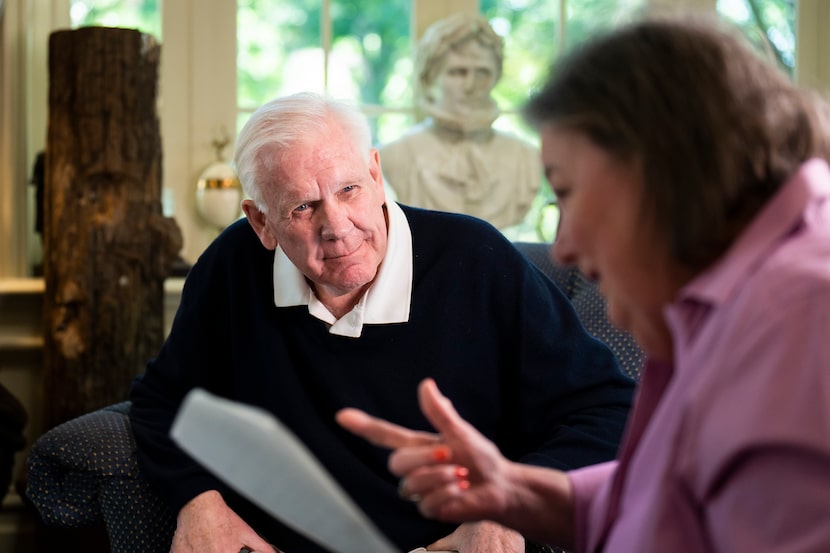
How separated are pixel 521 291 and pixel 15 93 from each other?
2325mm

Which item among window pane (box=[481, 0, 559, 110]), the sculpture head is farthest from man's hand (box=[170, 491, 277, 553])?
window pane (box=[481, 0, 559, 110])

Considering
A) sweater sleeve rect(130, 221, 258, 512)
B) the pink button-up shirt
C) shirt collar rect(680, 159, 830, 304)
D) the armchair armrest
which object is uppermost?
shirt collar rect(680, 159, 830, 304)

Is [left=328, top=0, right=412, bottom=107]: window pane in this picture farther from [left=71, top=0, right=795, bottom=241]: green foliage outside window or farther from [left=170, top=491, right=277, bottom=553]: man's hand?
[left=170, top=491, right=277, bottom=553]: man's hand

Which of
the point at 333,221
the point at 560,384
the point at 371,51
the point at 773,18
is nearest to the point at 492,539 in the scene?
the point at 560,384

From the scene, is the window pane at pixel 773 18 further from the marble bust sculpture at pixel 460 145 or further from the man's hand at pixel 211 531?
the man's hand at pixel 211 531

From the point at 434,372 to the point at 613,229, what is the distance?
1047 mm

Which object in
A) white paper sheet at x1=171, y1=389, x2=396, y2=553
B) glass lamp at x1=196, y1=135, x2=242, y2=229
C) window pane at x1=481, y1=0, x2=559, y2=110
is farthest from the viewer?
window pane at x1=481, y1=0, x2=559, y2=110

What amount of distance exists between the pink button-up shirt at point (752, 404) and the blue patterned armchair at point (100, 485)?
1.33m

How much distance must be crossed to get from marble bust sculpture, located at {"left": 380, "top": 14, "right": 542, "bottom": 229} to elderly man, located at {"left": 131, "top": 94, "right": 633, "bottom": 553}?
70.2 inches

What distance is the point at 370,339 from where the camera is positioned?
6.07ft

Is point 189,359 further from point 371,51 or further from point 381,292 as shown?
point 371,51

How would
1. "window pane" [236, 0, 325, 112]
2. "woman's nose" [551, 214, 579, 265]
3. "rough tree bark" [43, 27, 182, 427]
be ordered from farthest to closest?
"window pane" [236, 0, 325, 112] → "rough tree bark" [43, 27, 182, 427] → "woman's nose" [551, 214, 579, 265]

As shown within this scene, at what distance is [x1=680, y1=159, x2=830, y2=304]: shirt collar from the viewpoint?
75 cm

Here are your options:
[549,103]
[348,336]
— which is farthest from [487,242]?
[549,103]
